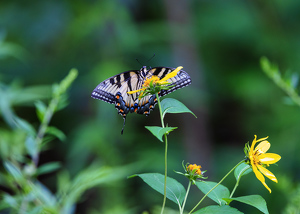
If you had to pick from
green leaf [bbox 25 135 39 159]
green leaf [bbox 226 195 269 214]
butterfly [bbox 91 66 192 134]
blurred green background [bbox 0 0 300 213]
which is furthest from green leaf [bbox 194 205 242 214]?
blurred green background [bbox 0 0 300 213]

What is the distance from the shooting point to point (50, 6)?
2.95m

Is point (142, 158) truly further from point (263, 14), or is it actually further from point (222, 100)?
point (263, 14)

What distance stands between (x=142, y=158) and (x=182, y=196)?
6.97 ft

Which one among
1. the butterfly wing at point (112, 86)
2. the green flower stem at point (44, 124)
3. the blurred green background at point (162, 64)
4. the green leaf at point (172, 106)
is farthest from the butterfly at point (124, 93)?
the blurred green background at point (162, 64)

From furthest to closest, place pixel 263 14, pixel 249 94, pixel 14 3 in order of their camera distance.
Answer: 1. pixel 263 14
2. pixel 14 3
3. pixel 249 94

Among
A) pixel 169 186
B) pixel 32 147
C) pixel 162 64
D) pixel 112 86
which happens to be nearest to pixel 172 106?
pixel 169 186

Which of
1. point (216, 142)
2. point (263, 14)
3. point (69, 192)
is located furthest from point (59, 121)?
point (69, 192)

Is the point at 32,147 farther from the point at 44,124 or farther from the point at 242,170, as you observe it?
the point at 242,170

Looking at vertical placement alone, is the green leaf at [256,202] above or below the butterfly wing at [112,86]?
below

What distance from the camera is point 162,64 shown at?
279cm

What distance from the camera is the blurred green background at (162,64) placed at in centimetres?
251

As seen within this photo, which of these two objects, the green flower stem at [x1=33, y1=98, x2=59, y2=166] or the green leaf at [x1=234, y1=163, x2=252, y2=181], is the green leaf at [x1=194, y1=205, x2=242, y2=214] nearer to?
the green leaf at [x1=234, y1=163, x2=252, y2=181]

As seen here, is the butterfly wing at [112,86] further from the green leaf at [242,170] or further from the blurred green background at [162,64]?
the blurred green background at [162,64]

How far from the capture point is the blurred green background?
8.23 feet
